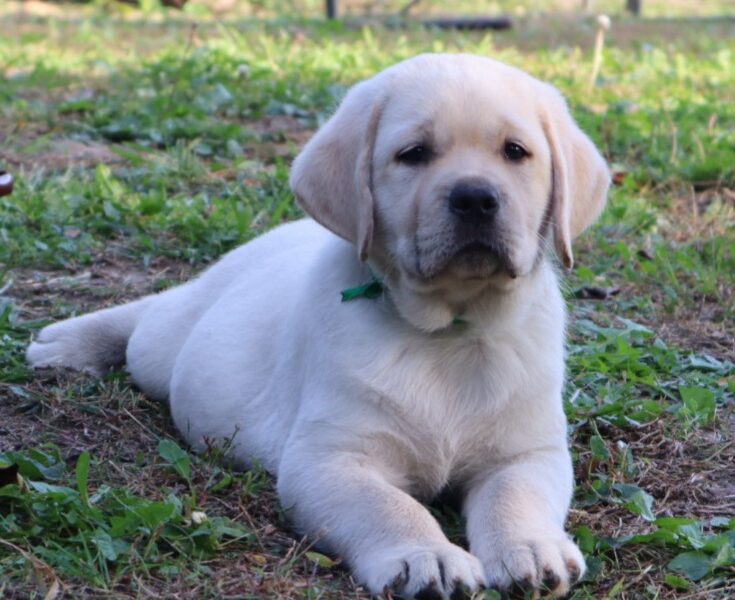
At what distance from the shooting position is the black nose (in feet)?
10.7

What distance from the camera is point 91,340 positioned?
16.3 ft

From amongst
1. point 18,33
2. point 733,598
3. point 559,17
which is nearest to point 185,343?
point 733,598

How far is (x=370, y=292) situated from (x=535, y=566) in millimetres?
935

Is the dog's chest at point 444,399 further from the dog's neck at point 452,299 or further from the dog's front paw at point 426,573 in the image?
the dog's front paw at point 426,573

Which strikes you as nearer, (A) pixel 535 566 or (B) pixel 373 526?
(A) pixel 535 566

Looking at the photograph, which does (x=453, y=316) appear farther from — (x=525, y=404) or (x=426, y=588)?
(x=426, y=588)

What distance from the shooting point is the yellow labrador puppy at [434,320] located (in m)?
3.29

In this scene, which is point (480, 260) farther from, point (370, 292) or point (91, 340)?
point (91, 340)

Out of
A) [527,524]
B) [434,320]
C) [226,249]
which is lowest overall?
[226,249]

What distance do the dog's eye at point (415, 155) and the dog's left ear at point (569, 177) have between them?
0.37 m

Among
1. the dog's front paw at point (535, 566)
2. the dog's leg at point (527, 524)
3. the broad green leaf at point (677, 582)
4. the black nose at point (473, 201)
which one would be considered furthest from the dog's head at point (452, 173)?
the broad green leaf at point (677, 582)

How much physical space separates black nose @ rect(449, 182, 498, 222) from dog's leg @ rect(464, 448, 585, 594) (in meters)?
0.70

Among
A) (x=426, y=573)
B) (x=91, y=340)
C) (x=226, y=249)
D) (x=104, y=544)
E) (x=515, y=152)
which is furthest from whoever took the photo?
(x=226, y=249)

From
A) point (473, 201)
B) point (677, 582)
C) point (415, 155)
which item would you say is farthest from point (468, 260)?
Answer: point (677, 582)
